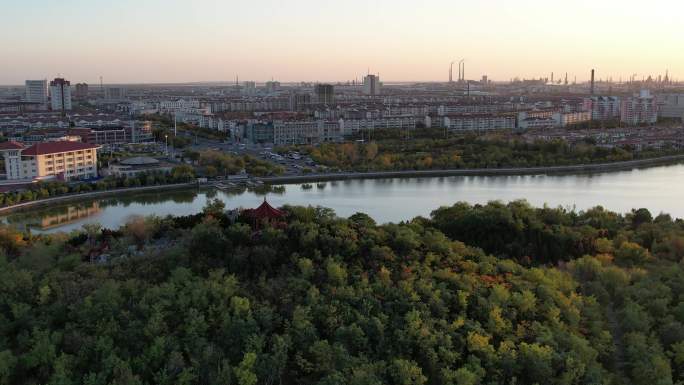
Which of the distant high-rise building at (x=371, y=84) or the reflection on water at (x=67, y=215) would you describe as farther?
the distant high-rise building at (x=371, y=84)

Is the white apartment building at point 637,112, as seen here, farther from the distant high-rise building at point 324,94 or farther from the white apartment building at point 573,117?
the distant high-rise building at point 324,94

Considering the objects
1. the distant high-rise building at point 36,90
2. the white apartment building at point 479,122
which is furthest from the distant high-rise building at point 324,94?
the distant high-rise building at point 36,90

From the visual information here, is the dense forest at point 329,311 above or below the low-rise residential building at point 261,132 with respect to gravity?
below

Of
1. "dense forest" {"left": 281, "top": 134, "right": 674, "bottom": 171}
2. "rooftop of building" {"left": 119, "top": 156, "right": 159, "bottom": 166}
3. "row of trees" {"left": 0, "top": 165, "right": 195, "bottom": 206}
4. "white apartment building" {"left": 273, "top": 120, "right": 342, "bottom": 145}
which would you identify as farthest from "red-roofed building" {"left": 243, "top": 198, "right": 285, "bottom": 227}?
"white apartment building" {"left": 273, "top": 120, "right": 342, "bottom": 145}

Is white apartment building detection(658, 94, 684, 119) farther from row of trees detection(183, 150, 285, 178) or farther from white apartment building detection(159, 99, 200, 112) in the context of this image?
white apartment building detection(159, 99, 200, 112)

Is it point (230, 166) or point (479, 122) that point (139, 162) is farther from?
point (479, 122)

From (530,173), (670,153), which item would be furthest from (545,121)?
(530,173)

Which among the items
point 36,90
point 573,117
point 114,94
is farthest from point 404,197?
point 114,94
